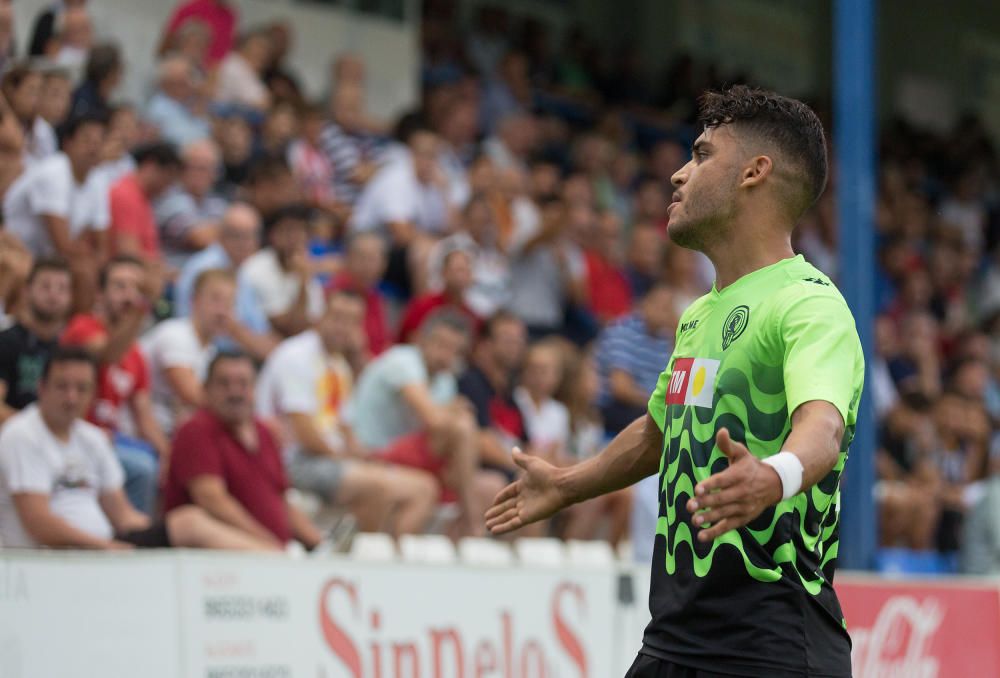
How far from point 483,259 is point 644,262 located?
1.96 m

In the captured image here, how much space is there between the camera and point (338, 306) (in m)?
9.35

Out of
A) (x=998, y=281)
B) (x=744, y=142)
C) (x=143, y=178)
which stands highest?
(x=744, y=142)

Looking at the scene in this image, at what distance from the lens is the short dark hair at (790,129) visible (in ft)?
12.6

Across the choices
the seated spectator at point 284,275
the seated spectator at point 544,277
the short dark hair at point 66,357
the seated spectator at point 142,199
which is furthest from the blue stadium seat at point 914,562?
the short dark hair at point 66,357

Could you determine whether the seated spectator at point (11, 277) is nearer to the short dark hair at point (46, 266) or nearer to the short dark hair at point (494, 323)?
the short dark hair at point (46, 266)

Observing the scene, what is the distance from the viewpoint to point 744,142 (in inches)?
152

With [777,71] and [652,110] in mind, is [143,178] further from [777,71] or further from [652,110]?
[777,71]

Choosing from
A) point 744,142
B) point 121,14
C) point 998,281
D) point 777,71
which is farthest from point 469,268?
point 777,71

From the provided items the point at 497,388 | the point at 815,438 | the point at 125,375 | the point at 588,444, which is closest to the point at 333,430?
the point at 497,388

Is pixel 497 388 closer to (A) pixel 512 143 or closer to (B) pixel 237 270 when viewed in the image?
(B) pixel 237 270

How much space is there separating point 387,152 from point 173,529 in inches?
211

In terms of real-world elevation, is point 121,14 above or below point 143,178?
above

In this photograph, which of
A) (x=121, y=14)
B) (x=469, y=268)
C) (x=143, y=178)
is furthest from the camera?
(x=121, y=14)

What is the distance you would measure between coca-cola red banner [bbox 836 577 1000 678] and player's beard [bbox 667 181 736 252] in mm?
4201
